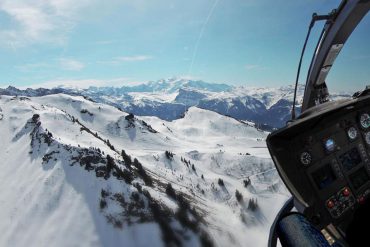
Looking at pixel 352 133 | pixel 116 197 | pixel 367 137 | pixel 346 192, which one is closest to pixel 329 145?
pixel 352 133

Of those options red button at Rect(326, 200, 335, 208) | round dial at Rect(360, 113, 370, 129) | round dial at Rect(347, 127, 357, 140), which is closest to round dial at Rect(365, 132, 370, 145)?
round dial at Rect(360, 113, 370, 129)

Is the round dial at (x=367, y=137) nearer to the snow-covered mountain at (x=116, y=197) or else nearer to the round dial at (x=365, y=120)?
the round dial at (x=365, y=120)

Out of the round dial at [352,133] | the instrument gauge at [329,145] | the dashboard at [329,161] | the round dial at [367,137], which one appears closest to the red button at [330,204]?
the dashboard at [329,161]

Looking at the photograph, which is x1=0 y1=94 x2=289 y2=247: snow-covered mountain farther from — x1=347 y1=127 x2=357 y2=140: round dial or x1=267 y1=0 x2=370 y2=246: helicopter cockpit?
x1=347 y1=127 x2=357 y2=140: round dial

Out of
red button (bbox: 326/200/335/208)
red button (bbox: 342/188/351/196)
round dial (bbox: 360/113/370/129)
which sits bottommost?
red button (bbox: 326/200/335/208)

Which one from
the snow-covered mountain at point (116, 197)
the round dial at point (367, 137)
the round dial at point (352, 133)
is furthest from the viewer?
the snow-covered mountain at point (116, 197)

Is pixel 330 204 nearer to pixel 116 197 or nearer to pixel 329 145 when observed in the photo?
pixel 329 145

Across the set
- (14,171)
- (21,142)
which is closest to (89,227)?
(14,171)

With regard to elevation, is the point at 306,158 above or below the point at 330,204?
above
